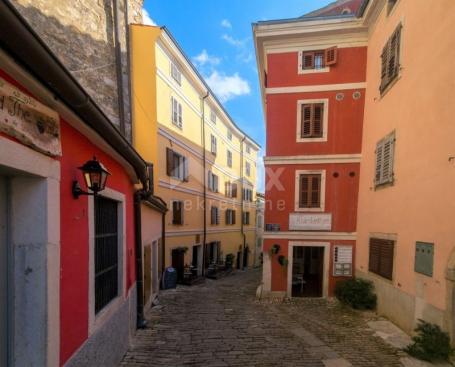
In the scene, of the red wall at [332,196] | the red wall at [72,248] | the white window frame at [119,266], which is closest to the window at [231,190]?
the red wall at [332,196]

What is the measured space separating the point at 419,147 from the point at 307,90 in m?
5.49

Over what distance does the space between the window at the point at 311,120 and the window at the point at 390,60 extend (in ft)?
7.73

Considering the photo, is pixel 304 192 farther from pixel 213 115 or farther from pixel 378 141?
pixel 213 115

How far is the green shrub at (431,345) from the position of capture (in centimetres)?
516

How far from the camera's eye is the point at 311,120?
10977mm

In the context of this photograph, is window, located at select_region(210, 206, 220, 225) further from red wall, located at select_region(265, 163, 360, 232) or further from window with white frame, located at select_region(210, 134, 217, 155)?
red wall, located at select_region(265, 163, 360, 232)

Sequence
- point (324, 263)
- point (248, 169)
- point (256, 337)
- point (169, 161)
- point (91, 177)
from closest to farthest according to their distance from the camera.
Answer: point (91, 177) < point (256, 337) < point (324, 263) < point (169, 161) < point (248, 169)

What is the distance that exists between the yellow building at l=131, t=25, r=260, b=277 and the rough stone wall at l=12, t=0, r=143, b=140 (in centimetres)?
68

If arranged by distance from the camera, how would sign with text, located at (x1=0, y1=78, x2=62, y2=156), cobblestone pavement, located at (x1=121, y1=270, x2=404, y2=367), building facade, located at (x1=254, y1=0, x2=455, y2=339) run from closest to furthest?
sign with text, located at (x1=0, y1=78, x2=62, y2=156) → cobblestone pavement, located at (x1=121, y1=270, x2=404, y2=367) → building facade, located at (x1=254, y1=0, x2=455, y2=339)

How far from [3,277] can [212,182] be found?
1876 cm

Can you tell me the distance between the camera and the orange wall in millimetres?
5539

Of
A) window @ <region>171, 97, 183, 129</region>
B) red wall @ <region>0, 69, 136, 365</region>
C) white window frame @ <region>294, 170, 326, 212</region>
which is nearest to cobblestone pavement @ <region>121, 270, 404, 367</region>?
red wall @ <region>0, 69, 136, 365</region>

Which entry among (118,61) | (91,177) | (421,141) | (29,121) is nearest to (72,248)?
(91,177)

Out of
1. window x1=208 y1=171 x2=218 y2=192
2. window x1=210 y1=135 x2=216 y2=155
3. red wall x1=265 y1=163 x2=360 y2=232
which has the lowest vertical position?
red wall x1=265 y1=163 x2=360 y2=232
